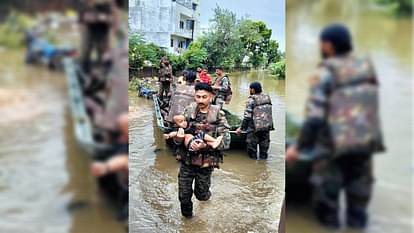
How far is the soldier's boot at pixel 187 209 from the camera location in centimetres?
325

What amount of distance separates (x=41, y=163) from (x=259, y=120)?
11.8 feet

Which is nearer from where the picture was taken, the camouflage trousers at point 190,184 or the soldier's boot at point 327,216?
the soldier's boot at point 327,216

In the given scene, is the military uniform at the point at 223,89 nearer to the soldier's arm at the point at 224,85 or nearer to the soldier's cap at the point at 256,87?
the soldier's arm at the point at 224,85

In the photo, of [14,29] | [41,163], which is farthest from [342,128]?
[14,29]

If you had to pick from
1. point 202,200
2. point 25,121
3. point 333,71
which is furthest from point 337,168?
point 202,200

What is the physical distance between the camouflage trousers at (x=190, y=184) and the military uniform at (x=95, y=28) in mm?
1958

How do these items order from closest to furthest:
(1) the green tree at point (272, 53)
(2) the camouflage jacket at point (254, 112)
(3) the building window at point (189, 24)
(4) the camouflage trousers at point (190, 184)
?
(4) the camouflage trousers at point (190, 184) → (1) the green tree at point (272, 53) → (2) the camouflage jacket at point (254, 112) → (3) the building window at point (189, 24)

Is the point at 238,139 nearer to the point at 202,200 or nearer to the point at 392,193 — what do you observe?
the point at 202,200

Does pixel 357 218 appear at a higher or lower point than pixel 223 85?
lower

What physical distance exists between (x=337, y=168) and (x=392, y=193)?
0.15m

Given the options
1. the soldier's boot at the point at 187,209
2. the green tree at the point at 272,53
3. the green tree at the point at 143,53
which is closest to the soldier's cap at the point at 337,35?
the soldier's boot at the point at 187,209

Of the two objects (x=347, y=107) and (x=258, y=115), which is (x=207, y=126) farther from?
(x=347, y=107)

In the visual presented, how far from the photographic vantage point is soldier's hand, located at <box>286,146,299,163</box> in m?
Result: 1.14

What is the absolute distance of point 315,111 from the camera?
107cm
